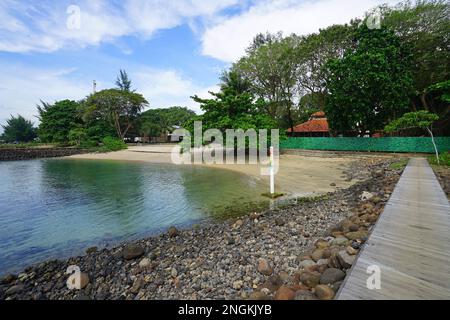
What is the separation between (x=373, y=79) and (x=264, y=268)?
21009mm

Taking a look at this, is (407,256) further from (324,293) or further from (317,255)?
(324,293)

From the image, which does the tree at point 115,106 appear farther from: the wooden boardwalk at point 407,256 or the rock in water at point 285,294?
the rock in water at point 285,294

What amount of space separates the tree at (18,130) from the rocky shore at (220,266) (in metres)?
67.9

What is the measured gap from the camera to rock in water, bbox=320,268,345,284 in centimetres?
300

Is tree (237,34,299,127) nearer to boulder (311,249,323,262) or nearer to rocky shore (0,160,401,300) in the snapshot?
rocky shore (0,160,401,300)

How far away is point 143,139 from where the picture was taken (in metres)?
56.8

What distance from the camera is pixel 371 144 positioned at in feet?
73.1

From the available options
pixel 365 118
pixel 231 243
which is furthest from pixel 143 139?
pixel 231 243

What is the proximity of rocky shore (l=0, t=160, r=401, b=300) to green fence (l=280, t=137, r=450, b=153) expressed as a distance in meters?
18.5

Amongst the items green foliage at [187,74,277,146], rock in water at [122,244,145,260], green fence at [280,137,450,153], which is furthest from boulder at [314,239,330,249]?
green fence at [280,137,450,153]

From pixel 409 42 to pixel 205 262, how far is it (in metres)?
26.6

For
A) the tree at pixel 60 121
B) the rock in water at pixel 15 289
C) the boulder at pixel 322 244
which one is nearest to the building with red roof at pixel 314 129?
the boulder at pixel 322 244

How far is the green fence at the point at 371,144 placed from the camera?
62.1 feet
